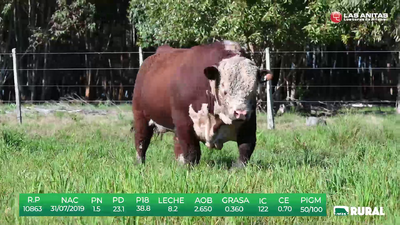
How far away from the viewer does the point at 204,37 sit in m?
11.3

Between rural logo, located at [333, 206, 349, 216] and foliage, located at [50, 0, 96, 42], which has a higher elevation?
foliage, located at [50, 0, 96, 42]

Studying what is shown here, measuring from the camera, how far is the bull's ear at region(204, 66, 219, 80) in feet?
13.8

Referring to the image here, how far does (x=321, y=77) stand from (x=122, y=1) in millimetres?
7756

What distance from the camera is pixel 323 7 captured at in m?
10.5

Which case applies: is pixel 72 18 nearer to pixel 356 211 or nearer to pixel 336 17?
pixel 336 17

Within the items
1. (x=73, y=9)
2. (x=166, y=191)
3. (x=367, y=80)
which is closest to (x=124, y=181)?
→ (x=166, y=191)

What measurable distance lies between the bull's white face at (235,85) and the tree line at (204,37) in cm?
485

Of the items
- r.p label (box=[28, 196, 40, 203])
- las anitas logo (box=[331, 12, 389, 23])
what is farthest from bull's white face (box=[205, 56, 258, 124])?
las anitas logo (box=[331, 12, 389, 23])

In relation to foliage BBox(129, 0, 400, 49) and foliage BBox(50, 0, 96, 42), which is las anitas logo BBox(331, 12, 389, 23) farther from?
foliage BBox(50, 0, 96, 42)

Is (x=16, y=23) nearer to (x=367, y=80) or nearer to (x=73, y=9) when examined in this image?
(x=73, y=9)

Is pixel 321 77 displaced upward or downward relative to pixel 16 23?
downward

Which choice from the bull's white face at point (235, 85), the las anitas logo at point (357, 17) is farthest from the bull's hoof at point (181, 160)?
the las anitas logo at point (357, 17)
